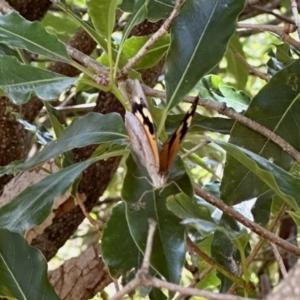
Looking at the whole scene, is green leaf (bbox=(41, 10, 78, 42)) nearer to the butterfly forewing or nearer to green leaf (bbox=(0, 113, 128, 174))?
green leaf (bbox=(0, 113, 128, 174))

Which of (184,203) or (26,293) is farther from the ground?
(184,203)

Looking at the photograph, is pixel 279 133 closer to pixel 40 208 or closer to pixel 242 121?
pixel 242 121

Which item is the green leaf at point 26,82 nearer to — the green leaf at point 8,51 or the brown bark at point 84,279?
the green leaf at point 8,51

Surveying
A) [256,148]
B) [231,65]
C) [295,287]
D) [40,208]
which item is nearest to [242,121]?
[256,148]

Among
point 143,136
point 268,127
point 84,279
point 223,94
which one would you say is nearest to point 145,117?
point 143,136

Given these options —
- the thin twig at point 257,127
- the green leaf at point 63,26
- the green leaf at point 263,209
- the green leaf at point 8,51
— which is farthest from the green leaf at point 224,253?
the green leaf at point 63,26

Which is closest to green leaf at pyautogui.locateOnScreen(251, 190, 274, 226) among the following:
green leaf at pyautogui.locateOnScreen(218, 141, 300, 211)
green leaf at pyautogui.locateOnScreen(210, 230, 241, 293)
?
green leaf at pyautogui.locateOnScreen(210, 230, 241, 293)
